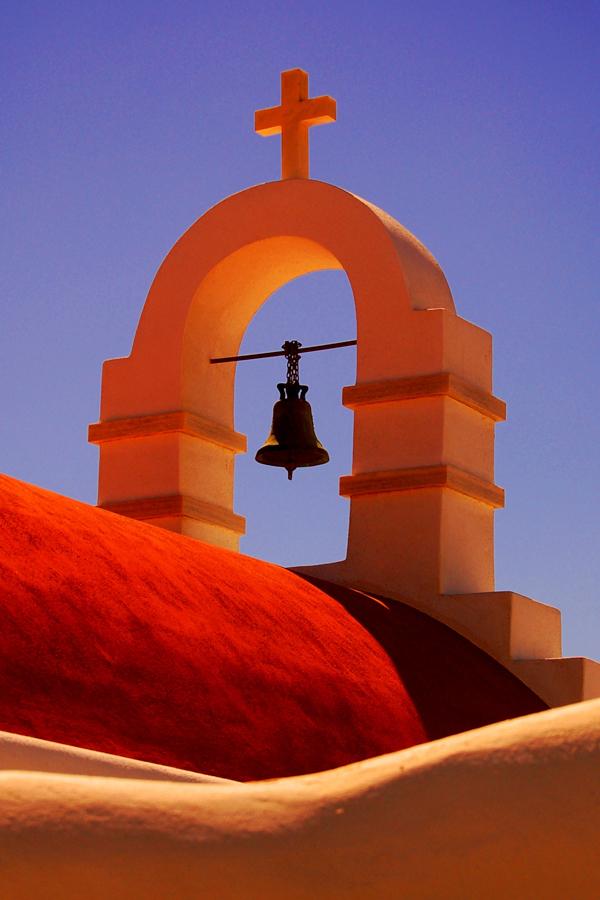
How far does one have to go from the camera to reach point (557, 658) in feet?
32.6

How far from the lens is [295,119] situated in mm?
11055

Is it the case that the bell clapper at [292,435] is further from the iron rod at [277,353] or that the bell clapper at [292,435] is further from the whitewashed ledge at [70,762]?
the whitewashed ledge at [70,762]

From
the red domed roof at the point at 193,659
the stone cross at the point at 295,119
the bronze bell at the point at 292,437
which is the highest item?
the stone cross at the point at 295,119

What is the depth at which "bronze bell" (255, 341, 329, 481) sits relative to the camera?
33.5 feet

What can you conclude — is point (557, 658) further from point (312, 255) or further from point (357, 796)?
point (357, 796)

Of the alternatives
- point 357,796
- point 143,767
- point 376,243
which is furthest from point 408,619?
point 357,796

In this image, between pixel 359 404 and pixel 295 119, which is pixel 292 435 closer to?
pixel 359 404

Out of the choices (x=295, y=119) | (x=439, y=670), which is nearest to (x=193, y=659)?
(x=439, y=670)

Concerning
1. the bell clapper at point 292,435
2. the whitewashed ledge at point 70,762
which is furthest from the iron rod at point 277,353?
the whitewashed ledge at point 70,762

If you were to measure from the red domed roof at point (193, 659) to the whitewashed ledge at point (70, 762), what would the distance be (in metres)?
0.20

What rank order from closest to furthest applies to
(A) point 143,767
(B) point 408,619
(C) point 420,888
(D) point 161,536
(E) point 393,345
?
(C) point 420,888, (A) point 143,767, (D) point 161,536, (B) point 408,619, (E) point 393,345

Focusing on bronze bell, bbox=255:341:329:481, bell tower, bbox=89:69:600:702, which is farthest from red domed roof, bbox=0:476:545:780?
bronze bell, bbox=255:341:329:481

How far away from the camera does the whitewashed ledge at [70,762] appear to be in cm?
533

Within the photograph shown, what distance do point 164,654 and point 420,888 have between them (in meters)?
3.85
